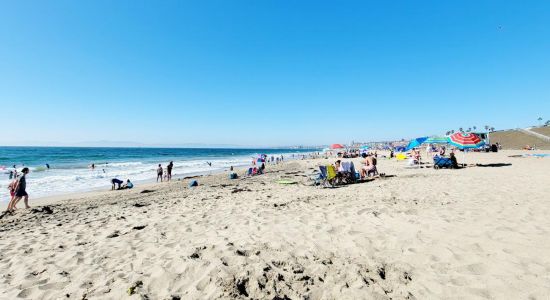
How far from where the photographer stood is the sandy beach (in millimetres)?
3273

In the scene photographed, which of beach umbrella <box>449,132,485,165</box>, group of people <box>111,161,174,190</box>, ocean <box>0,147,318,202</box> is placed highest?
beach umbrella <box>449,132,485,165</box>

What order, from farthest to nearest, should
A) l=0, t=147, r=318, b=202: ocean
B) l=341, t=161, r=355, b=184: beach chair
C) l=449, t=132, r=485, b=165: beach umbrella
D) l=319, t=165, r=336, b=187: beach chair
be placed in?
l=0, t=147, r=318, b=202: ocean
l=449, t=132, r=485, b=165: beach umbrella
l=341, t=161, r=355, b=184: beach chair
l=319, t=165, r=336, b=187: beach chair

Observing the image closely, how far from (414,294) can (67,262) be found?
16.9ft

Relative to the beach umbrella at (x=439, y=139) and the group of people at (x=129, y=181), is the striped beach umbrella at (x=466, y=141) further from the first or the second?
the group of people at (x=129, y=181)

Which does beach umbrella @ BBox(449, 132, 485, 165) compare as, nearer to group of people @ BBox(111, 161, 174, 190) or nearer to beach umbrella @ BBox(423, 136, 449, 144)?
beach umbrella @ BBox(423, 136, 449, 144)

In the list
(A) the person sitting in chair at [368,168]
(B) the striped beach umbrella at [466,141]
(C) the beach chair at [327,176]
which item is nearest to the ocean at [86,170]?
(C) the beach chair at [327,176]

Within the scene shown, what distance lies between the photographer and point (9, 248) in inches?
217

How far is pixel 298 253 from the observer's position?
432 centimetres

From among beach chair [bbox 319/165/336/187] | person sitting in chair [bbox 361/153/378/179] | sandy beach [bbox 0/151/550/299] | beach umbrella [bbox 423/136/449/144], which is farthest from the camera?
beach umbrella [bbox 423/136/449/144]

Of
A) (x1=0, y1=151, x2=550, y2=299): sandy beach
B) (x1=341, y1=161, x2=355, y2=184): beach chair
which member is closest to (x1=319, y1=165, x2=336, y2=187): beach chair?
(x1=341, y1=161, x2=355, y2=184): beach chair

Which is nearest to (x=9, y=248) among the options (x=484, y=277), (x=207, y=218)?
(x=207, y=218)

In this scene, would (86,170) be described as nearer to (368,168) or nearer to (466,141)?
(368,168)

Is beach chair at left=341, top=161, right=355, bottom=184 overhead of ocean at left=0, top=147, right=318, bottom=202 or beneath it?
overhead

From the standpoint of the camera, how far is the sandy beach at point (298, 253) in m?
3.27
